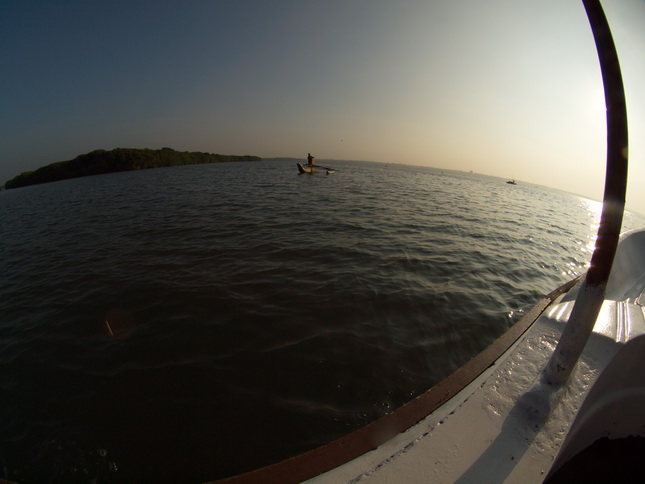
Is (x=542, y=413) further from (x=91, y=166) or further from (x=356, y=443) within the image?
(x=91, y=166)

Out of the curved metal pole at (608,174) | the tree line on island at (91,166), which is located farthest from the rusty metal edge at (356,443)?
the tree line on island at (91,166)

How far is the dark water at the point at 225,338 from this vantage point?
7.98ft

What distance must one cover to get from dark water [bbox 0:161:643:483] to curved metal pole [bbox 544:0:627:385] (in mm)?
2110

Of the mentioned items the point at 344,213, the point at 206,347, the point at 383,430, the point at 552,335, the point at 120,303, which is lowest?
the point at 206,347

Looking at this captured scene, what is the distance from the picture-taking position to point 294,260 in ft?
20.2

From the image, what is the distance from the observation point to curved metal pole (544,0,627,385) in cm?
119

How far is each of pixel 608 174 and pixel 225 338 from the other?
4230mm

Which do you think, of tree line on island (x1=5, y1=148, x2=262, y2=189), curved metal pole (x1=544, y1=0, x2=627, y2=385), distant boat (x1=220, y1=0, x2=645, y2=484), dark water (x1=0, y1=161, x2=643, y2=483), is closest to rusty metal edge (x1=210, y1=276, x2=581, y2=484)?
distant boat (x1=220, y1=0, x2=645, y2=484)

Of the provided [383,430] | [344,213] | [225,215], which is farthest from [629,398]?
[225,215]

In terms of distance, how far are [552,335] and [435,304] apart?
8.67ft

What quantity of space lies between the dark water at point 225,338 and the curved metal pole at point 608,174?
2.11 metres

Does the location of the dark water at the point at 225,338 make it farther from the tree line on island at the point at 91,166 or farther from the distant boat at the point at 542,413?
the tree line on island at the point at 91,166

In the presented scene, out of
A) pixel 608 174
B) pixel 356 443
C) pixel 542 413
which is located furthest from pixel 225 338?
pixel 608 174

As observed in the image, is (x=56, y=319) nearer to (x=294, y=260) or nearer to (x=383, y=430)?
(x=294, y=260)
